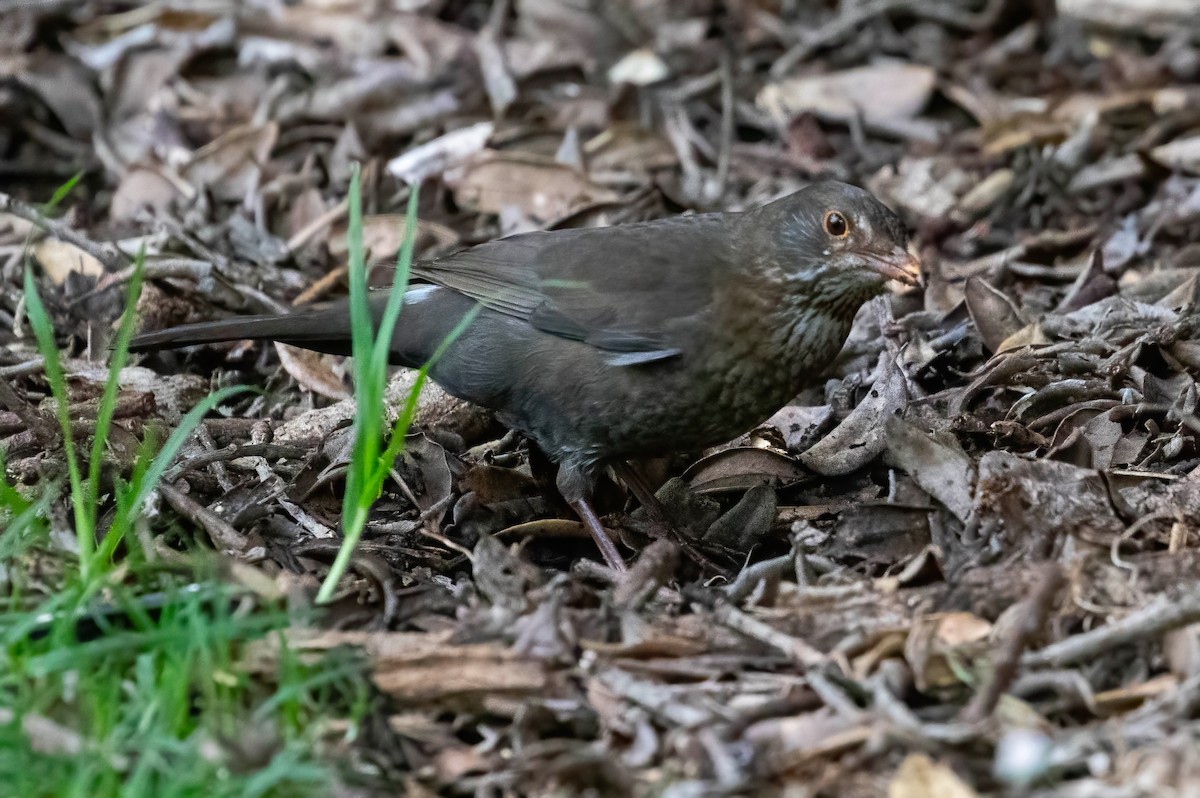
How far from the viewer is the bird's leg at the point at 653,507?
15.0ft

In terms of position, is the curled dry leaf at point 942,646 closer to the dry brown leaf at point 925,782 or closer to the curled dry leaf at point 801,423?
the dry brown leaf at point 925,782

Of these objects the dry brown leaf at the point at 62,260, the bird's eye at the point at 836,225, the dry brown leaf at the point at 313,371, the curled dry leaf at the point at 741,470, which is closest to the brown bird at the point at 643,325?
the bird's eye at the point at 836,225

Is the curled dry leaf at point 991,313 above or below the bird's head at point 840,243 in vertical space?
below

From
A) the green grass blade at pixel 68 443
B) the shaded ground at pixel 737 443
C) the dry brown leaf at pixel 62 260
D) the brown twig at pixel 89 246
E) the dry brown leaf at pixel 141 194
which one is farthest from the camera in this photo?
the dry brown leaf at pixel 141 194

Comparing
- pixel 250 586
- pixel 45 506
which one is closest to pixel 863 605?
pixel 250 586

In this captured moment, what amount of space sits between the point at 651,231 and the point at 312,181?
2.58m

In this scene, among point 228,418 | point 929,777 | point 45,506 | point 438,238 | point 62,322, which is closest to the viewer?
point 929,777

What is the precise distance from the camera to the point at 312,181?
22.6 feet

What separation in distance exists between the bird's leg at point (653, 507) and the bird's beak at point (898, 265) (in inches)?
42.4

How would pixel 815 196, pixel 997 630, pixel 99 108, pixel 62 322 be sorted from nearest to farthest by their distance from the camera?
pixel 997 630 < pixel 815 196 < pixel 62 322 < pixel 99 108

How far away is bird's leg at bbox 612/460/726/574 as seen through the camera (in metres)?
4.57

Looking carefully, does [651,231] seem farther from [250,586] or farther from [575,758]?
[575,758]

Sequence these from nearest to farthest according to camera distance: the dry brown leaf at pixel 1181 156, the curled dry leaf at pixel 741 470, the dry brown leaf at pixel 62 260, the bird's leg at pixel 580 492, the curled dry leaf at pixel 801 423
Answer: the bird's leg at pixel 580 492 → the curled dry leaf at pixel 741 470 → the curled dry leaf at pixel 801 423 → the dry brown leaf at pixel 62 260 → the dry brown leaf at pixel 1181 156

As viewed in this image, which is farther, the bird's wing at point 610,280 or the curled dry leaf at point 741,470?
the curled dry leaf at point 741,470
